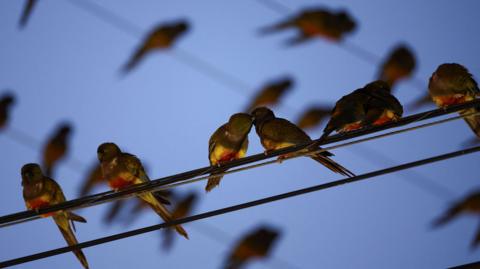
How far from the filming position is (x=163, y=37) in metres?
8.56

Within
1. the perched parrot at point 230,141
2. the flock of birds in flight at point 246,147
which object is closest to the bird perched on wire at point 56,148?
the flock of birds in flight at point 246,147

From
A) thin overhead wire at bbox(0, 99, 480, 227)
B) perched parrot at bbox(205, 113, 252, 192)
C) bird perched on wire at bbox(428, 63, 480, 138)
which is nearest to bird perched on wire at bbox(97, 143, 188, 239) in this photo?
perched parrot at bbox(205, 113, 252, 192)

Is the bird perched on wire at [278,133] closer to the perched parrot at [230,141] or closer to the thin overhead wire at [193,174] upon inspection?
the perched parrot at [230,141]

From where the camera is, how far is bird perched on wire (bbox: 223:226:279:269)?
5754 mm

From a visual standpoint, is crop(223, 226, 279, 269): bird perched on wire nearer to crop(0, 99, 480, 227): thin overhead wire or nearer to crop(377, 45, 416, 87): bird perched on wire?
crop(0, 99, 480, 227): thin overhead wire

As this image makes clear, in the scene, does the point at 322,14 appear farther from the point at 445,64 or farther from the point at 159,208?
the point at 159,208

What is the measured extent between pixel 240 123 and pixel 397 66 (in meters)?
3.37

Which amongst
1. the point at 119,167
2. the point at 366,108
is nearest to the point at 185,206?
the point at 119,167

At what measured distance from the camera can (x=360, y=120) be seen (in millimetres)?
4957

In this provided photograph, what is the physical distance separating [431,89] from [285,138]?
1.32 meters

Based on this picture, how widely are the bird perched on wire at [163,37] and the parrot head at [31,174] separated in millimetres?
2707

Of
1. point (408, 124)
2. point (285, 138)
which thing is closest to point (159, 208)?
point (285, 138)

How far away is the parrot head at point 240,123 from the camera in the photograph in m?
5.28

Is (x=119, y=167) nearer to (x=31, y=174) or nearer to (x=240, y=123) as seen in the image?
(x=31, y=174)
